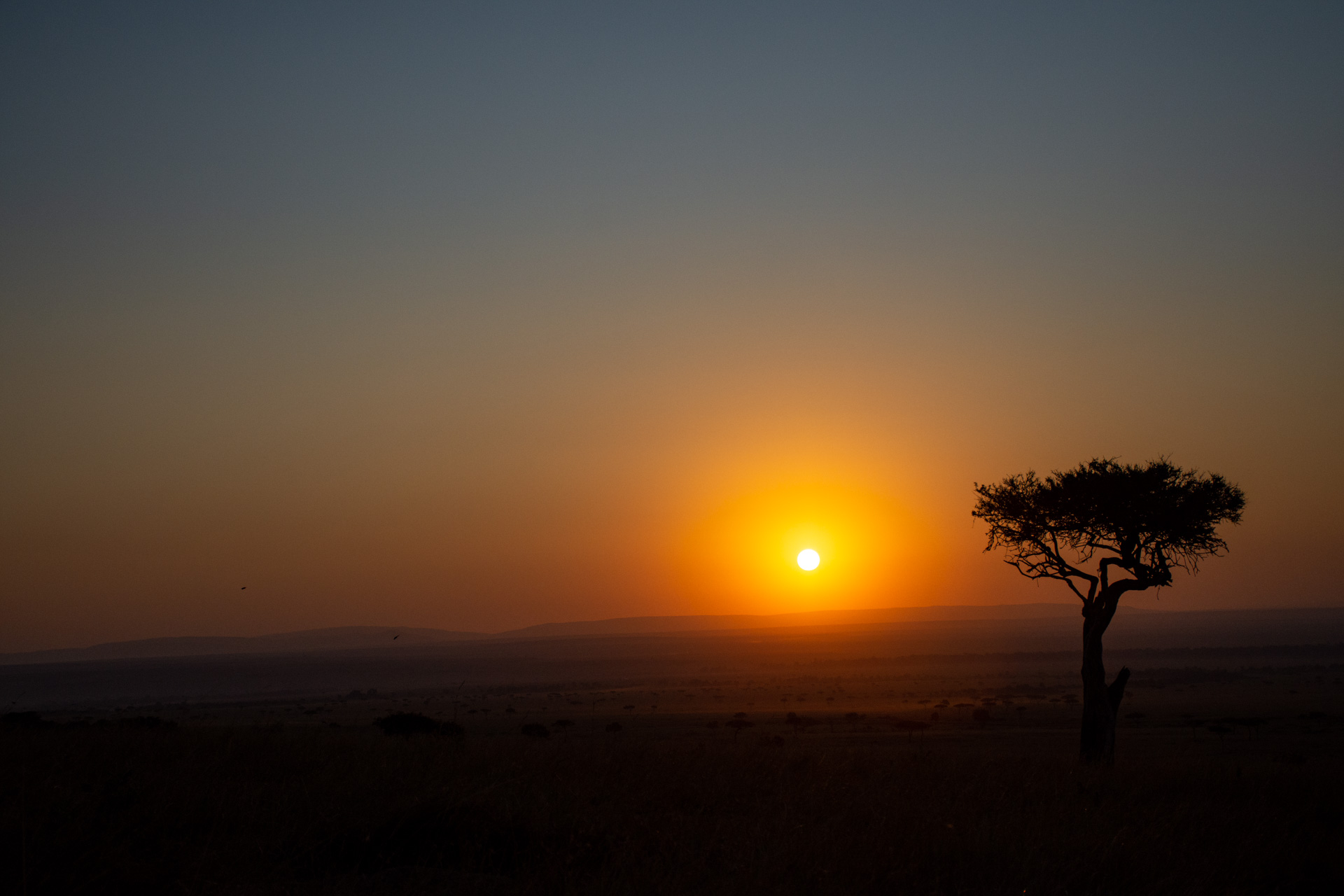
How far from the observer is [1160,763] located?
15.4 m

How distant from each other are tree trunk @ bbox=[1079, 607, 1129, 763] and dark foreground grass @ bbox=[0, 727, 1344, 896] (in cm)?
658

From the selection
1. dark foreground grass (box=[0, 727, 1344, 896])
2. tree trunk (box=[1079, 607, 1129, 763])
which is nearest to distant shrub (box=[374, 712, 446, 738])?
dark foreground grass (box=[0, 727, 1344, 896])

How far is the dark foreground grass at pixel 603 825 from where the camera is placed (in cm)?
721

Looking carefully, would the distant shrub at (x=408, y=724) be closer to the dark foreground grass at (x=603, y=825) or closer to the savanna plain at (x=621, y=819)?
the savanna plain at (x=621, y=819)

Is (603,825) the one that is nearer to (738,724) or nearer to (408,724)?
(408,724)

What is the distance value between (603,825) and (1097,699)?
1489 cm

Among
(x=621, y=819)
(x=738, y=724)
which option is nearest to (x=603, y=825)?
(x=621, y=819)

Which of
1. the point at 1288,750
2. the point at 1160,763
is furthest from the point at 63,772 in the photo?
the point at 1288,750

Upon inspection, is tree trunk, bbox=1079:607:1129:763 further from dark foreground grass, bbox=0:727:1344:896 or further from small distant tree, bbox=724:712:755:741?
small distant tree, bbox=724:712:755:741

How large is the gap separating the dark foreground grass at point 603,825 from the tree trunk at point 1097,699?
658cm

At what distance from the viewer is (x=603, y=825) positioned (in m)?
8.88

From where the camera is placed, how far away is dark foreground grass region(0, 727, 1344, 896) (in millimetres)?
7211

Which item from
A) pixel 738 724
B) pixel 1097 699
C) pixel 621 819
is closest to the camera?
pixel 621 819

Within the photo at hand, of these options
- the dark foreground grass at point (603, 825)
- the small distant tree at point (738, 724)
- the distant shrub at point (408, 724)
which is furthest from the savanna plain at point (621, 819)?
the small distant tree at point (738, 724)
